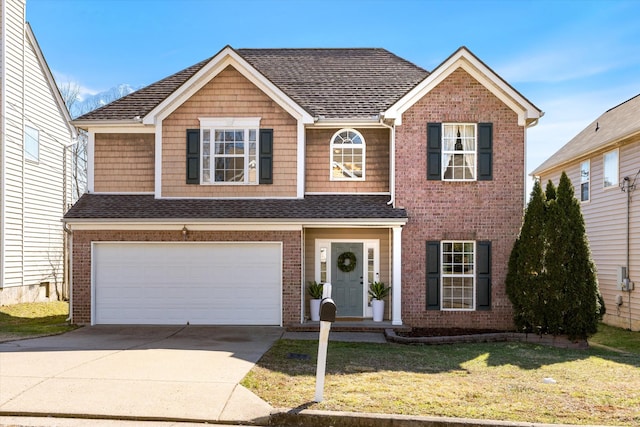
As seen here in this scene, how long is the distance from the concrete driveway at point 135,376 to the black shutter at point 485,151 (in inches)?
265

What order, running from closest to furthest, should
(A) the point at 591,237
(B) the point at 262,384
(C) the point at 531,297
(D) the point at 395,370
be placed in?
(B) the point at 262,384
(D) the point at 395,370
(C) the point at 531,297
(A) the point at 591,237

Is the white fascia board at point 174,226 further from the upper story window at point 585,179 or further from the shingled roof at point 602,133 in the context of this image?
the upper story window at point 585,179

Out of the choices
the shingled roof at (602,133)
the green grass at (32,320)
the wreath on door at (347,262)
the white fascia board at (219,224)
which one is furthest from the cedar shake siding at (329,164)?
the green grass at (32,320)

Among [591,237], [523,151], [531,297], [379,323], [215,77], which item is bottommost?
[379,323]

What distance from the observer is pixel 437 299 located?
47.1ft

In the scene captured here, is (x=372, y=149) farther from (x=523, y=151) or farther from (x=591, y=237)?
(x=591, y=237)

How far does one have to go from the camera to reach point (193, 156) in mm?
15047

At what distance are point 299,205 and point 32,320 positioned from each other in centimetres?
835

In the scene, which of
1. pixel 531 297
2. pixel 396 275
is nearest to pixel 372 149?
pixel 396 275

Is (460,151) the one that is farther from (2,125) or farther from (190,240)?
(2,125)

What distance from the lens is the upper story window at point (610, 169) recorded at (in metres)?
17.2

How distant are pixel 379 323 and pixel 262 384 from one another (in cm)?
676

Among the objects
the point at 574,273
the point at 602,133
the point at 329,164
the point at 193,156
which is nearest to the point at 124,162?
the point at 193,156

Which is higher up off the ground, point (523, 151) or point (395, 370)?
point (523, 151)
